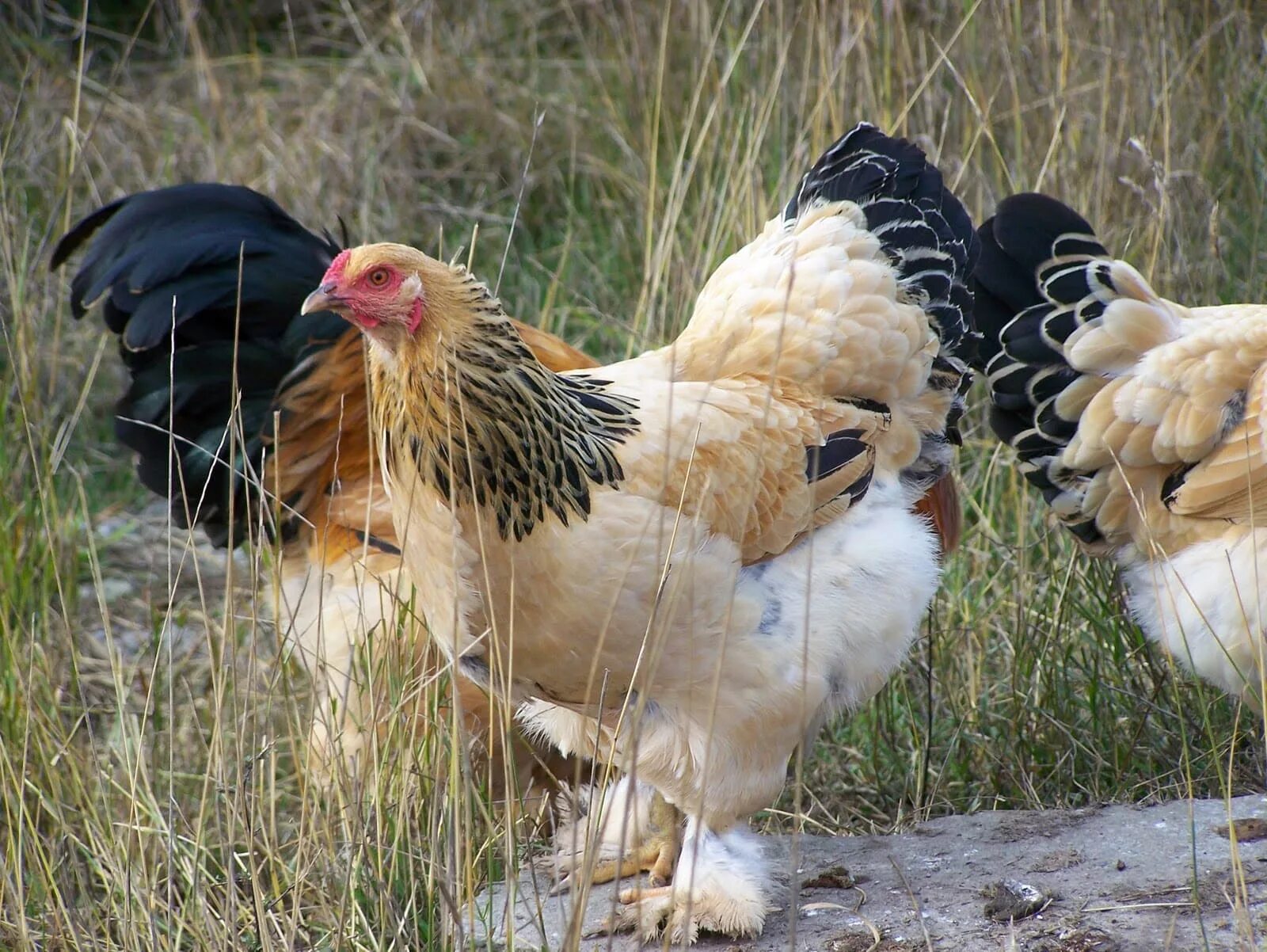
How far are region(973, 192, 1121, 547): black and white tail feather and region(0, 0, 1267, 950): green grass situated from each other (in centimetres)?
45

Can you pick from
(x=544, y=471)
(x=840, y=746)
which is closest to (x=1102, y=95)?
(x=840, y=746)

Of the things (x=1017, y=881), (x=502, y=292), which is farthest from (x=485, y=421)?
(x=502, y=292)

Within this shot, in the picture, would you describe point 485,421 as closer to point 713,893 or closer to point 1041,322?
point 713,893

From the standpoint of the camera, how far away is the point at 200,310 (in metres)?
→ 4.18

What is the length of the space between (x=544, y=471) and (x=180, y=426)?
6.38ft

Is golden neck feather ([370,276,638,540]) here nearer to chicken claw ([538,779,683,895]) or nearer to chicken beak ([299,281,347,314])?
chicken beak ([299,281,347,314])

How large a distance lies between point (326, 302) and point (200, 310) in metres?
1.65

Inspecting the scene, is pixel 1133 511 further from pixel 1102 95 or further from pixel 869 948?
pixel 1102 95

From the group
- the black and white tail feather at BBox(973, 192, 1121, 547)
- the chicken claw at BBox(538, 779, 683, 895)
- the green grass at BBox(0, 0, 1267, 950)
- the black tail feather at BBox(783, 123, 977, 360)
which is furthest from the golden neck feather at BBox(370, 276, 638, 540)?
the black and white tail feather at BBox(973, 192, 1121, 547)

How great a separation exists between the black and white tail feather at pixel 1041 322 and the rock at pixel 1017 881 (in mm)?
930

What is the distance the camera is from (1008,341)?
13.1 ft

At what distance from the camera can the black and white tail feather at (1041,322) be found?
3.89 m

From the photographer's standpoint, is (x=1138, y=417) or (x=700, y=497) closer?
(x=700, y=497)

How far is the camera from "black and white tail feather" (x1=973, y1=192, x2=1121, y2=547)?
3.89 m
